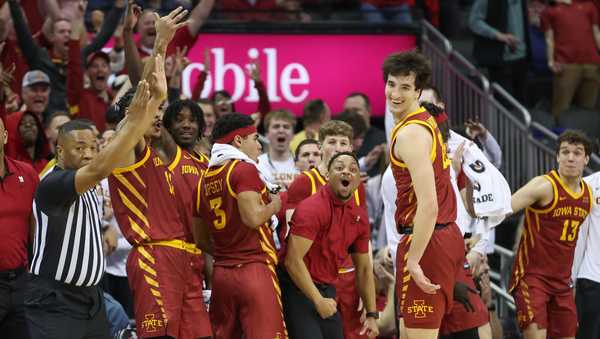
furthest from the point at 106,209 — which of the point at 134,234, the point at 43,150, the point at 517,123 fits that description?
the point at 517,123

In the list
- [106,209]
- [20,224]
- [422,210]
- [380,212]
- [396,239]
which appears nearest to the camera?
[422,210]

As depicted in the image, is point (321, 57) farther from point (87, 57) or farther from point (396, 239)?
point (396, 239)

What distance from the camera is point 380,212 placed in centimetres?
1322

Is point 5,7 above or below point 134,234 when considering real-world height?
above

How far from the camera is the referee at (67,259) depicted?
28.0 feet

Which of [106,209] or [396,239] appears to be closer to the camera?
[396,239]

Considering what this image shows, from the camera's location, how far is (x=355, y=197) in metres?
9.89

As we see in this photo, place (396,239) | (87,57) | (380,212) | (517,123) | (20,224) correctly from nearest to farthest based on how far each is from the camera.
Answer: (20,224) < (396,239) < (380,212) < (87,57) < (517,123)

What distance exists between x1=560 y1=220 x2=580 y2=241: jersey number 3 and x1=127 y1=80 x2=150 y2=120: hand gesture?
4748 mm

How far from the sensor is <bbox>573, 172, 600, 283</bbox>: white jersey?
11.4m

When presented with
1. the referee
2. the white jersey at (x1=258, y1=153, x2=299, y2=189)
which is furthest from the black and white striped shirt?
the white jersey at (x1=258, y1=153, x2=299, y2=189)

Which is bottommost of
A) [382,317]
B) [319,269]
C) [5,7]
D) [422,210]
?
[382,317]

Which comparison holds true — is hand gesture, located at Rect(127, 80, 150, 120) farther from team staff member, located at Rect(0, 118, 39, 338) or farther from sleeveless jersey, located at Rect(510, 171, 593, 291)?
sleeveless jersey, located at Rect(510, 171, 593, 291)

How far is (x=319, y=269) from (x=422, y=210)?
78.6 inches
